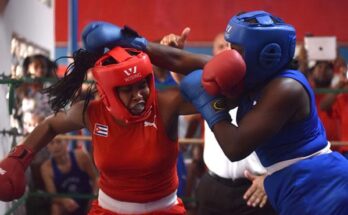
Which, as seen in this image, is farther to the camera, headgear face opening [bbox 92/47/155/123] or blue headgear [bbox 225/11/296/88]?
headgear face opening [bbox 92/47/155/123]

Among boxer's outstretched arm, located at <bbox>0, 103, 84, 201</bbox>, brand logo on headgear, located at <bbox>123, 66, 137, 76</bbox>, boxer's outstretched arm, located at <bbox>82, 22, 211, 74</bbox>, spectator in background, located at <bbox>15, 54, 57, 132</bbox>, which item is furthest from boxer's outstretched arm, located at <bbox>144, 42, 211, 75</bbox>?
spectator in background, located at <bbox>15, 54, 57, 132</bbox>

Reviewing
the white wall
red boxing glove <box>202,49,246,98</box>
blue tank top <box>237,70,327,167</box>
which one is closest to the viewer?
red boxing glove <box>202,49,246,98</box>

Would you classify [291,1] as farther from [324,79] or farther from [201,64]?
[201,64]

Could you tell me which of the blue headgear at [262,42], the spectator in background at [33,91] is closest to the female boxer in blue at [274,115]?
the blue headgear at [262,42]

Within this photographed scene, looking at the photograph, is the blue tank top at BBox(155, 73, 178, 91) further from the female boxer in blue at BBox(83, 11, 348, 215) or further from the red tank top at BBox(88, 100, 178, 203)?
the female boxer in blue at BBox(83, 11, 348, 215)

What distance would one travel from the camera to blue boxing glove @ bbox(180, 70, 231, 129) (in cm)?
173

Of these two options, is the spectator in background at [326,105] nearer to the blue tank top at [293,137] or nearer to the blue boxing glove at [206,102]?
the blue tank top at [293,137]

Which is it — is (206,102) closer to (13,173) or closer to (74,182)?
(13,173)

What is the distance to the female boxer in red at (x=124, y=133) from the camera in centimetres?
193

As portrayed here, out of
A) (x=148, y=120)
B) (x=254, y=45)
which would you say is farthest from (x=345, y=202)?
(x=148, y=120)

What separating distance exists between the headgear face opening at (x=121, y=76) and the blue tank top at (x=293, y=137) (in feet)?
1.11

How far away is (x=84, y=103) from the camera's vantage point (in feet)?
7.11

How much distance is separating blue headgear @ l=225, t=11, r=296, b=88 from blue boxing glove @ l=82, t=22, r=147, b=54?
0.37 m

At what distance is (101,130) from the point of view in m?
2.08
